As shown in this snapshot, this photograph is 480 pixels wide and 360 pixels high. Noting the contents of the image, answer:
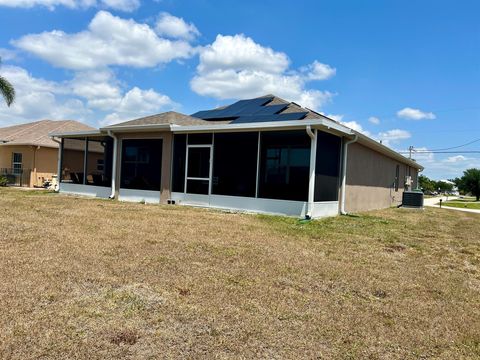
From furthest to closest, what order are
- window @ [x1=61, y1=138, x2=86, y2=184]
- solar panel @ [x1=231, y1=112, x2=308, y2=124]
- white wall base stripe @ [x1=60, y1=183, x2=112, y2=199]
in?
window @ [x1=61, y1=138, x2=86, y2=184], white wall base stripe @ [x1=60, y1=183, x2=112, y2=199], solar panel @ [x1=231, y1=112, x2=308, y2=124]

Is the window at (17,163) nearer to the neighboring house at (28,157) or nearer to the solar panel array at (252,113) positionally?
the neighboring house at (28,157)

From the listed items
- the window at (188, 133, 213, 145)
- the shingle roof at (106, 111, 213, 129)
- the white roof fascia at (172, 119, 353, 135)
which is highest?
the shingle roof at (106, 111, 213, 129)

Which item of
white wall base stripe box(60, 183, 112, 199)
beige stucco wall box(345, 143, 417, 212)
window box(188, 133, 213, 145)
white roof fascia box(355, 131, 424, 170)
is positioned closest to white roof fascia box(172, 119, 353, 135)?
window box(188, 133, 213, 145)

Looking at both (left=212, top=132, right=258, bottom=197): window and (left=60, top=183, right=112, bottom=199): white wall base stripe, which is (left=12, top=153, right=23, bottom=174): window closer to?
(left=60, top=183, right=112, bottom=199): white wall base stripe

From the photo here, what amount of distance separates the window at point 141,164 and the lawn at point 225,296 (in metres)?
6.61

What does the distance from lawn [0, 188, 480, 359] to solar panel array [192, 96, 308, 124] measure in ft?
19.3

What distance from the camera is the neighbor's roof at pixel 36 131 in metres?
23.3

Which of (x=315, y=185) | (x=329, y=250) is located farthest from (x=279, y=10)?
(x=329, y=250)

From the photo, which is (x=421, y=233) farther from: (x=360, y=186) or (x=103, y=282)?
(x=103, y=282)

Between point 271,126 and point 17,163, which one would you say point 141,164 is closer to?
point 271,126

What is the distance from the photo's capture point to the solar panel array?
506 inches

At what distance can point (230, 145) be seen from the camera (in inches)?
499

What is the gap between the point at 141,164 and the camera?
14828 mm

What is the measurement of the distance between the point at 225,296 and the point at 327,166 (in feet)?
28.4
